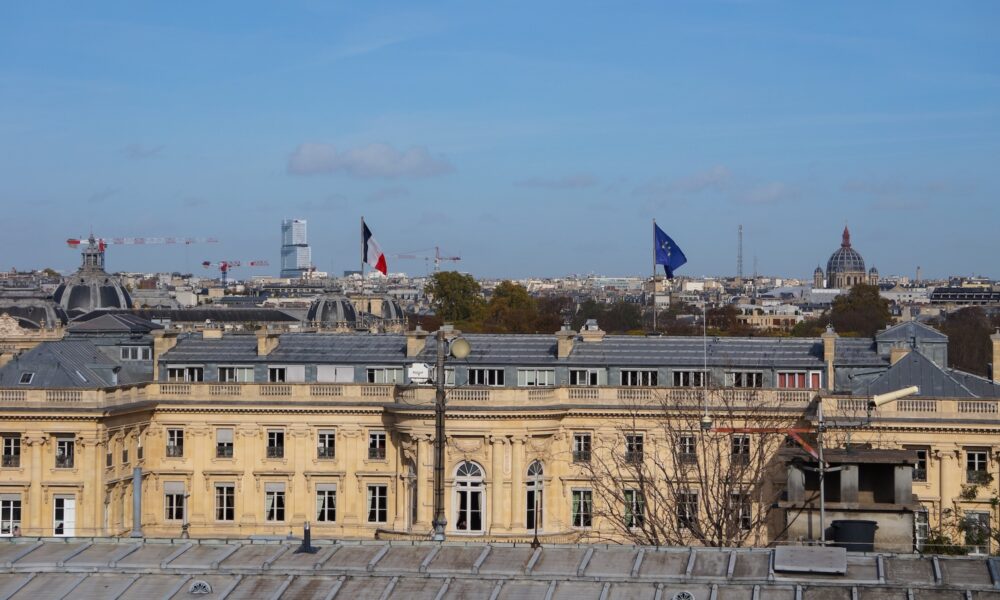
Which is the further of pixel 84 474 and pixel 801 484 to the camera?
pixel 84 474

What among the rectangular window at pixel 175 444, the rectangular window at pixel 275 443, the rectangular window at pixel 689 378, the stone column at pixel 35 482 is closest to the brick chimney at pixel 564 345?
the rectangular window at pixel 689 378

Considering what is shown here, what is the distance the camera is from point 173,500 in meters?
77.1

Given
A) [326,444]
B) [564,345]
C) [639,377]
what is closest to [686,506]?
[639,377]

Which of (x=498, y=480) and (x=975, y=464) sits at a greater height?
(x=975, y=464)

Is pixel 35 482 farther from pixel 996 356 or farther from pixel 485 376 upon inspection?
pixel 996 356

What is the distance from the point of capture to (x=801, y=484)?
4738cm

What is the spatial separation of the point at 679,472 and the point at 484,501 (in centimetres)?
792

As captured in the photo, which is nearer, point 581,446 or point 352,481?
point 581,446

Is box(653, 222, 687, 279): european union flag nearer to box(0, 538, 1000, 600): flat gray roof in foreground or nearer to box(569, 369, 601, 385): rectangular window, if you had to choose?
box(569, 369, 601, 385): rectangular window

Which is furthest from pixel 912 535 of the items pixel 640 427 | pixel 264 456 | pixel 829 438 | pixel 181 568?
pixel 264 456

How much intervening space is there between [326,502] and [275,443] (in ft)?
11.0

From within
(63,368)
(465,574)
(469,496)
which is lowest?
(469,496)

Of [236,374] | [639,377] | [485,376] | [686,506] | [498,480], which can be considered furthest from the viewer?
[236,374]

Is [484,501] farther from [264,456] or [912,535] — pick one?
[912,535]
